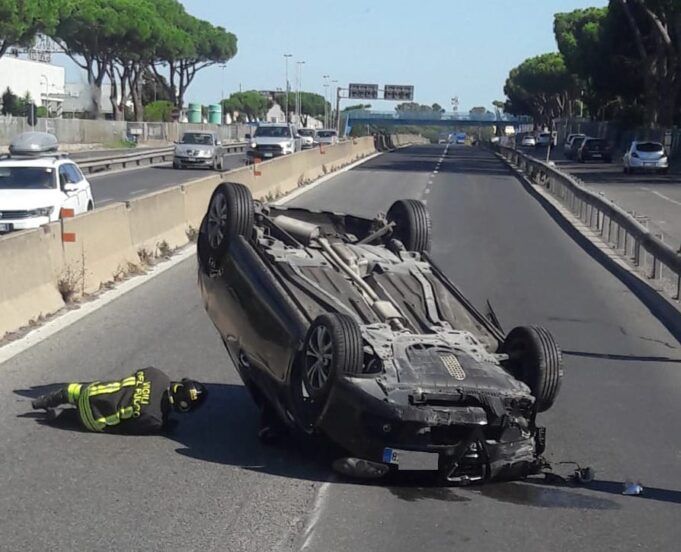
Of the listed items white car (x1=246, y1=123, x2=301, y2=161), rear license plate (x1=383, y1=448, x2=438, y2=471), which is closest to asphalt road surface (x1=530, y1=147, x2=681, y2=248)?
white car (x1=246, y1=123, x2=301, y2=161)

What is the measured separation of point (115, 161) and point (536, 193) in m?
18.7

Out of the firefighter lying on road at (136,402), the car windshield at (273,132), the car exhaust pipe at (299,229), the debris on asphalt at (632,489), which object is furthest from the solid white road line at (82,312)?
the car windshield at (273,132)

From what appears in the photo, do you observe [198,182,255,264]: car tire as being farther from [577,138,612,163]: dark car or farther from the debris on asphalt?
[577,138,612,163]: dark car

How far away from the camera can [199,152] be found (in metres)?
49.7

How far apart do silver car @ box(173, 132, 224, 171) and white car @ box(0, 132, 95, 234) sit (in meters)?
25.9

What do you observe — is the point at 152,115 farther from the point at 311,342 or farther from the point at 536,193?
the point at 311,342

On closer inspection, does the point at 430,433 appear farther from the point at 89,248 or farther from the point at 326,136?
the point at 326,136

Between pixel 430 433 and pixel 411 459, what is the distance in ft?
0.69

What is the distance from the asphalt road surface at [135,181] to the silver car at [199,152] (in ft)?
1.22

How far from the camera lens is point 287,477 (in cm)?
767

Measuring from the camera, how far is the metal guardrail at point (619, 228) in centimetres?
1636

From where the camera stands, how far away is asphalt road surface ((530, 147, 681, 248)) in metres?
28.1

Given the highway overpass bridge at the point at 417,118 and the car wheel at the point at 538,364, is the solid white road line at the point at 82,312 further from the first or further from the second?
the highway overpass bridge at the point at 417,118

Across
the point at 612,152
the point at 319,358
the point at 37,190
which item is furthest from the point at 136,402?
the point at 612,152
